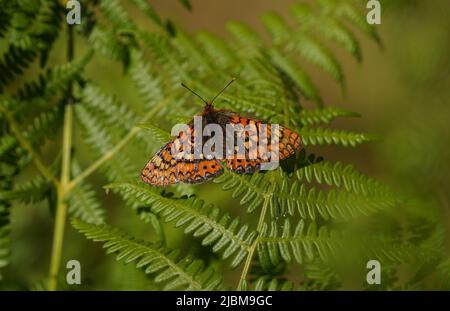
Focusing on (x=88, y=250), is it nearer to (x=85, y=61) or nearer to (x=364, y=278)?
(x=85, y=61)

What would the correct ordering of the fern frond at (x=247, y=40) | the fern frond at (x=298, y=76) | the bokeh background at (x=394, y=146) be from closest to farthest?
the fern frond at (x=298, y=76) < the fern frond at (x=247, y=40) < the bokeh background at (x=394, y=146)

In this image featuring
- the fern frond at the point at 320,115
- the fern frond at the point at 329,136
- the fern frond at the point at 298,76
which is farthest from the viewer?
the fern frond at the point at 298,76

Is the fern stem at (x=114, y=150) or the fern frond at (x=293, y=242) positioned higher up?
the fern stem at (x=114, y=150)

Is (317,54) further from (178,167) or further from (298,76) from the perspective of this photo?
(178,167)

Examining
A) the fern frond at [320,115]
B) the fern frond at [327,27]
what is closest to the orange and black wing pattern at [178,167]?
the fern frond at [320,115]

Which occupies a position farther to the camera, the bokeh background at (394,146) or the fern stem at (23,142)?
the bokeh background at (394,146)

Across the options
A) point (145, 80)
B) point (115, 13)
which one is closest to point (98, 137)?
point (145, 80)

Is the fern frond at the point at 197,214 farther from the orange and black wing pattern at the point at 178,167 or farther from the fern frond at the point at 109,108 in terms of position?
the fern frond at the point at 109,108

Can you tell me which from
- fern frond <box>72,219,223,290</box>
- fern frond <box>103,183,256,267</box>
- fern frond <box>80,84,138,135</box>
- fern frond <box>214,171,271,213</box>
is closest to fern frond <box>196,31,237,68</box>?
fern frond <box>80,84,138,135</box>
